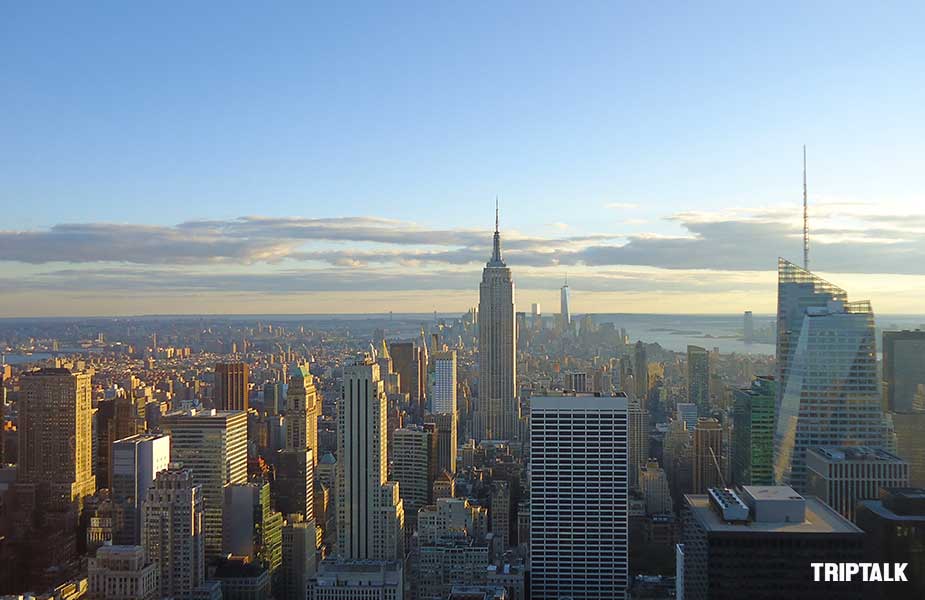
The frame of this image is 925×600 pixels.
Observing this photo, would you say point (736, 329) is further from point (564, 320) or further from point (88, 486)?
point (88, 486)

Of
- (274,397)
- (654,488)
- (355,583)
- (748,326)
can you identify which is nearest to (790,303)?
(748,326)

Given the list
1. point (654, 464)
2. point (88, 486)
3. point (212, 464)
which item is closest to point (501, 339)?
point (654, 464)

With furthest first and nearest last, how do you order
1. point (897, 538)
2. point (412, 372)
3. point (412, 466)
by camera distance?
point (412, 372) → point (412, 466) → point (897, 538)

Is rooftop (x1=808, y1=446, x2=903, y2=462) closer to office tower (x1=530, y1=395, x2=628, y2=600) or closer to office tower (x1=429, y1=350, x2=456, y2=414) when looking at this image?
office tower (x1=530, y1=395, x2=628, y2=600)

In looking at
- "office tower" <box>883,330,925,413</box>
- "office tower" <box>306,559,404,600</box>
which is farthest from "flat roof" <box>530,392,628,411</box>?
"office tower" <box>883,330,925,413</box>

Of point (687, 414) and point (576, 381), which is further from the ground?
point (576, 381)

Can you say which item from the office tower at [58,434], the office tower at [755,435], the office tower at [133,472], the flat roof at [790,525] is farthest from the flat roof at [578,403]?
the office tower at [58,434]

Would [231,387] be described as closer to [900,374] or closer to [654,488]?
[654,488]
